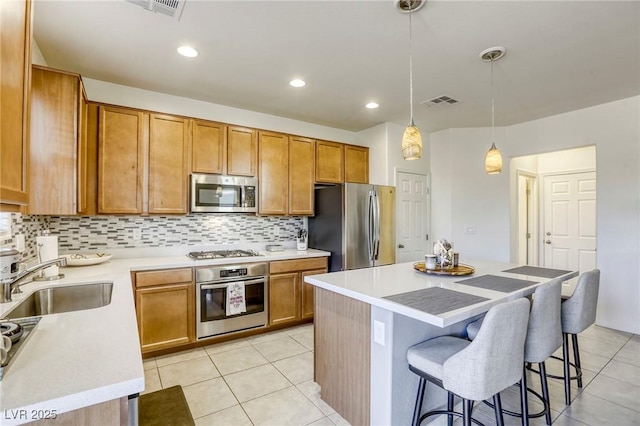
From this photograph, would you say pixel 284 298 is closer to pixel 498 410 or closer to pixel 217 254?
pixel 217 254

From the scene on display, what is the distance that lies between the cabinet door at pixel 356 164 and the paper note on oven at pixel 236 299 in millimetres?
2069

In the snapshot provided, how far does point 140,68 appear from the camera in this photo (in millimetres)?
2826

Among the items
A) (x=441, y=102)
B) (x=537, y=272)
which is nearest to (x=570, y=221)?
(x=441, y=102)

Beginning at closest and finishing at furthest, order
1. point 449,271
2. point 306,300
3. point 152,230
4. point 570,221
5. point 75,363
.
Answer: point 75,363, point 449,271, point 152,230, point 306,300, point 570,221

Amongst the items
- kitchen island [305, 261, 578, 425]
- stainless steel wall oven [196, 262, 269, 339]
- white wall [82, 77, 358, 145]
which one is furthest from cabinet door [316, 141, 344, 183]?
kitchen island [305, 261, 578, 425]

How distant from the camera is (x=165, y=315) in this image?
2.95m

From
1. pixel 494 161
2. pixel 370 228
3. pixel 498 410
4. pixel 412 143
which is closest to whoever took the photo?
pixel 498 410

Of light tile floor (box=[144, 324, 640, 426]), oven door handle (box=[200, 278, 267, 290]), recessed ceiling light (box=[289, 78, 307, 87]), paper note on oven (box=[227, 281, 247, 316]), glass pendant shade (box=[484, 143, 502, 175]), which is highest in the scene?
recessed ceiling light (box=[289, 78, 307, 87])

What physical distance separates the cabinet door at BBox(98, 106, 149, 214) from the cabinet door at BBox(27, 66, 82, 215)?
0.59 meters

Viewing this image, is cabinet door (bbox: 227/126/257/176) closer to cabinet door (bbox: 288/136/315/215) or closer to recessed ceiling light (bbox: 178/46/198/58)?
cabinet door (bbox: 288/136/315/215)

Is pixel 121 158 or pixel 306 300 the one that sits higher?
pixel 121 158

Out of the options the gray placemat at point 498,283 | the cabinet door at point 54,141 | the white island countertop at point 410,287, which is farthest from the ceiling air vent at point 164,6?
the gray placemat at point 498,283

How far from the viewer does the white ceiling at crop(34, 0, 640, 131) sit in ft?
6.69

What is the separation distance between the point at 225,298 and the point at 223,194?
1.10m
